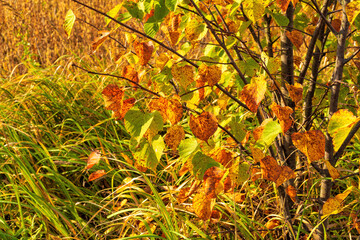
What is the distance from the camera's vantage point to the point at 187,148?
1139 mm

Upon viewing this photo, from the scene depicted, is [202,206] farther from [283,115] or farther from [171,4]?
[171,4]

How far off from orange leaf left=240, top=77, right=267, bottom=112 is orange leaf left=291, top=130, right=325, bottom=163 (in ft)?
0.55

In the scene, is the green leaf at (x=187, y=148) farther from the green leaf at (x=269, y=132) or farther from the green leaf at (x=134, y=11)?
the green leaf at (x=134, y=11)

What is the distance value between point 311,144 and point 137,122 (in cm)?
49

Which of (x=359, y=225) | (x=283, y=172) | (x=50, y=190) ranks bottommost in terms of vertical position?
(x=50, y=190)

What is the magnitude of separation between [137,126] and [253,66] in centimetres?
48

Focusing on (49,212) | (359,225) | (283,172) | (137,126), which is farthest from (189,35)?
(49,212)

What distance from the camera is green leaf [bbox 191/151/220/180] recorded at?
3.71 ft

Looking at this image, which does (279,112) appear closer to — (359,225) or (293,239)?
(359,225)

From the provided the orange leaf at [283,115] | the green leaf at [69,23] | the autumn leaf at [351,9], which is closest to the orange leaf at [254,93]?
the orange leaf at [283,115]

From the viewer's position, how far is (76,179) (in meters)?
2.03

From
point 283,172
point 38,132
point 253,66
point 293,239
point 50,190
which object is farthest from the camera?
point 38,132

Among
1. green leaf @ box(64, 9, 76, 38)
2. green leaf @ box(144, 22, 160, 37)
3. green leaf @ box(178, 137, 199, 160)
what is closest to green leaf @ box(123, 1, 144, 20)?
green leaf @ box(144, 22, 160, 37)

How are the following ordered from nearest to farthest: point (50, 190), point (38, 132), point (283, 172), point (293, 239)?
point (283, 172)
point (293, 239)
point (50, 190)
point (38, 132)
